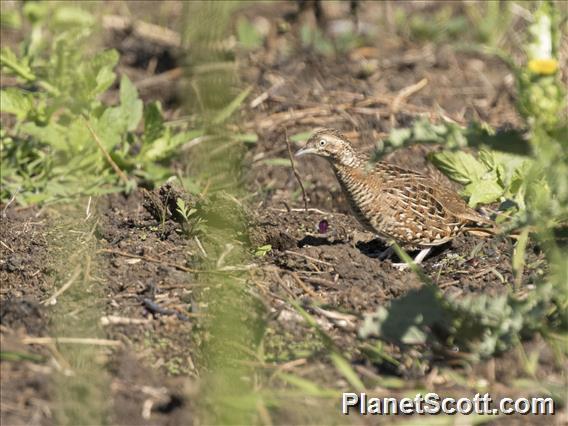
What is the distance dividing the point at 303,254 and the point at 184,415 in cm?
211

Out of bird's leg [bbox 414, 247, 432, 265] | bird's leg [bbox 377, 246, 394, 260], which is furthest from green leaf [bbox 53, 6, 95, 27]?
bird's leg [bbox 414, 247, 432, 265]

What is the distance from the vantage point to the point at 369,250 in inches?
280

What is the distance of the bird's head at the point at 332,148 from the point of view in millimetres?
7031

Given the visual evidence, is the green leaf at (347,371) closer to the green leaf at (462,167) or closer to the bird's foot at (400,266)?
the bird's foot at (400,266)

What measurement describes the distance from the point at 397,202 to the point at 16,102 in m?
2.94

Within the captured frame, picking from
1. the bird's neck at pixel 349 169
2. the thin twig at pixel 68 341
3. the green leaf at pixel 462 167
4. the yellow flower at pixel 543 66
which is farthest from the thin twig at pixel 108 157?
the yellow flower at pixel 543 66

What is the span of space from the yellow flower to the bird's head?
302 cm

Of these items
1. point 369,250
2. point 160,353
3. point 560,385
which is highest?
point 560,385

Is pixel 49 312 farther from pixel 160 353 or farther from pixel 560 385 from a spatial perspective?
pixel 560 385

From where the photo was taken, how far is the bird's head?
7.03 metres

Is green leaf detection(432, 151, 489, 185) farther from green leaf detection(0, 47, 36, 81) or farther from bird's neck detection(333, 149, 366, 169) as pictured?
green leaf detection(0, 47, 36, 81)

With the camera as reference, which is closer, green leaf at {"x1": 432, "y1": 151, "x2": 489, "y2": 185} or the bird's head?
green leaf at {"x1": 432, "y1": 151, "x2": 489, "y2": 185}

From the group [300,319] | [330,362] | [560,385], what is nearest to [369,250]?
[300,319]

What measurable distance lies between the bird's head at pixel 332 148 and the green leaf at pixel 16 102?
212 cm
